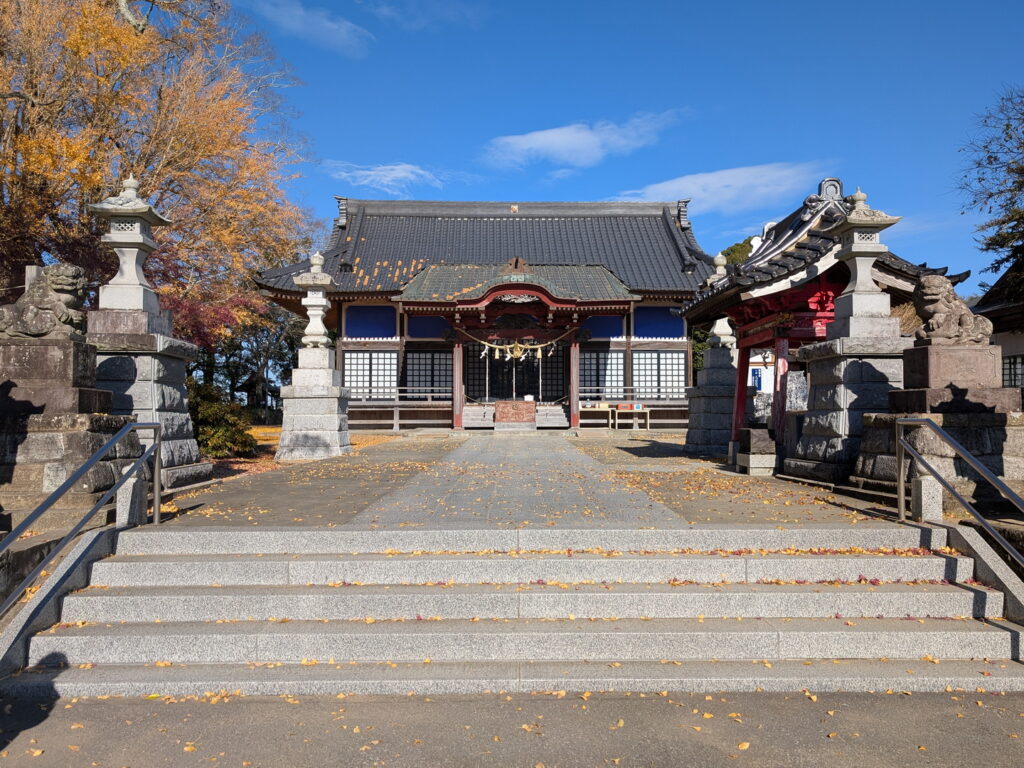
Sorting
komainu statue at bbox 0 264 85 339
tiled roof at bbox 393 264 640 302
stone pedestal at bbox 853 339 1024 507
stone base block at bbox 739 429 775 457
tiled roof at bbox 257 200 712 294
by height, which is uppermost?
tiled roof at bbox 257 200 712 294

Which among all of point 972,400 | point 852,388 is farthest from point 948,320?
point 852,388

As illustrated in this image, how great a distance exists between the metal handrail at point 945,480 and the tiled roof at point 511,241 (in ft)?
62.5

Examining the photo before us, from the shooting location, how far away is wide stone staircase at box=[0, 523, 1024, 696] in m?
3.75

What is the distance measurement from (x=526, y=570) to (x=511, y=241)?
25.3m

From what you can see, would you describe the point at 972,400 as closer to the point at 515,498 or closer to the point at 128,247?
the point at 515,498

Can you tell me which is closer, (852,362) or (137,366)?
(137,366)

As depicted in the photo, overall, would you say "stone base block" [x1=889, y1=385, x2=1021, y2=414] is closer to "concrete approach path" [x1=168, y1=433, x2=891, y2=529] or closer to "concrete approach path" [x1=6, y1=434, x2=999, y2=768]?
"concrete approach path" [x1=168, y1=433, x2=891, y2=529]

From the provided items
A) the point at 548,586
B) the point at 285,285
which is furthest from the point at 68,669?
the point at 285,285

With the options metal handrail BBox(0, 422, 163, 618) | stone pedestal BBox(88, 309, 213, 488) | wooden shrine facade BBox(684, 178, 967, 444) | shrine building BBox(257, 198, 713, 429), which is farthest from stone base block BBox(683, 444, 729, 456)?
metal handrail BBox(0, 422, 163, 618)

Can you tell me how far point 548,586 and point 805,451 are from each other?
516cm

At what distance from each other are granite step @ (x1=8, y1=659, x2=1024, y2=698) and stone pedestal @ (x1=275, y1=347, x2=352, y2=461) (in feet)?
27.7

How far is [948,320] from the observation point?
6.22 m

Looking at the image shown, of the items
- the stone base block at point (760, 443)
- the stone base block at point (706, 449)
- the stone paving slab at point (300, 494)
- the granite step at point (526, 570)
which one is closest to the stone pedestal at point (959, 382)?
the granite step at point (526, 570)

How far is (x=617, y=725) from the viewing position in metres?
3.30
